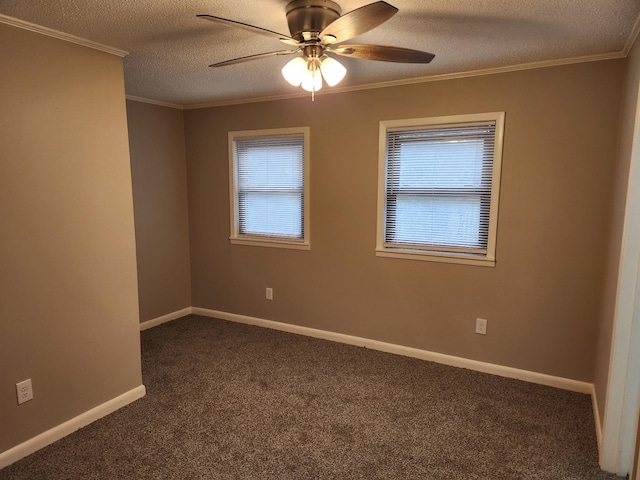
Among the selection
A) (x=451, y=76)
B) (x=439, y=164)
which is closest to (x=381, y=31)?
(x=451, y=76)

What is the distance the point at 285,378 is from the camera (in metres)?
3.03

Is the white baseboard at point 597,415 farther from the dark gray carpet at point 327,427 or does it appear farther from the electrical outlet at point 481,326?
the electrical outlet at point 481,326

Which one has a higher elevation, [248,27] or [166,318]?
[248,27]

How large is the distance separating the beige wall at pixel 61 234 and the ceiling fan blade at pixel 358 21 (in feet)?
4.92

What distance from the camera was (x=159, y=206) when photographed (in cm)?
414

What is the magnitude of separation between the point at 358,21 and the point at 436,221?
78.0 inches

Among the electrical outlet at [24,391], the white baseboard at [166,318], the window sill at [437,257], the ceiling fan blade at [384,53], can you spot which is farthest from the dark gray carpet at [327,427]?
the ceiling fan blade at [384,53]

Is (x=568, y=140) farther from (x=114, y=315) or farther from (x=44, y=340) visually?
(x=44, y=340)

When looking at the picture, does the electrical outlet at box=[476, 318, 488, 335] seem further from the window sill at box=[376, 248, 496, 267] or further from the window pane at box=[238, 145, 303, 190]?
the window pane at box=[238, 145, 303, 190]

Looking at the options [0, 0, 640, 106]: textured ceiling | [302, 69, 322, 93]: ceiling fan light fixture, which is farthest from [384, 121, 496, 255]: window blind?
[302, 69, 322, 93]: ceiling fan light fixture

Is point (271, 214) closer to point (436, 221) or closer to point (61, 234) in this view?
point (436, 221)

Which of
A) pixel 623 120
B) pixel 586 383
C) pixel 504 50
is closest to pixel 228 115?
pixel 504 50

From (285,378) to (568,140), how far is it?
2.62 metres

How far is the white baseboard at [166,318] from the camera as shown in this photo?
4.06m
